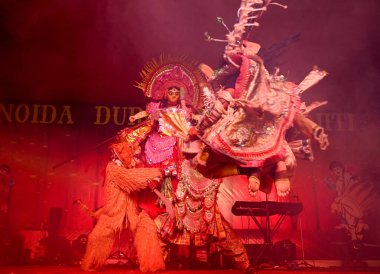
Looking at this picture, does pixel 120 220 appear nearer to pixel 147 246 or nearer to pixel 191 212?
pixel 147 246

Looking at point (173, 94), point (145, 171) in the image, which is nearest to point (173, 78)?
point (173, 94)

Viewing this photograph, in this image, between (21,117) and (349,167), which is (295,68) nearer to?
(349,167)

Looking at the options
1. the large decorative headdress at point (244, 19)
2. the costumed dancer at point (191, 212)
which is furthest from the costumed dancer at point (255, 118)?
the costumed dancer at point (191, 212)

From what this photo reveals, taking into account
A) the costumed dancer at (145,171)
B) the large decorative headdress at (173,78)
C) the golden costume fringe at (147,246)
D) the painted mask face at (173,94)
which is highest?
the large decorative headdress at (173,78)

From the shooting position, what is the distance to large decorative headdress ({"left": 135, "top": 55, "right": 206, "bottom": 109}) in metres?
5.88

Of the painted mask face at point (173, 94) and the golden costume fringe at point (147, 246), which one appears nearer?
the golden costume fringe at point (147, 246)

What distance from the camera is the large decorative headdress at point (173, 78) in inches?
231

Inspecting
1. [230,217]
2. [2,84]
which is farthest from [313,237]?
[2,84]

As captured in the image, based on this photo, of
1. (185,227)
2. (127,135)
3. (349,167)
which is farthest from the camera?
(349,167)

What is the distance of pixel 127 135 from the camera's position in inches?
223

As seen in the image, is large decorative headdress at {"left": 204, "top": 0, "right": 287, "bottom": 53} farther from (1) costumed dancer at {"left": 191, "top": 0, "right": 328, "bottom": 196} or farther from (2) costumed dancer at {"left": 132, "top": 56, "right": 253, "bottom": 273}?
(2) costumed dancer at {"left": 132, "top": 56, "right": 253, "bottom": 273}

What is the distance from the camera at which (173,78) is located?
19.5 ft

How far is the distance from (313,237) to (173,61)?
169 inches

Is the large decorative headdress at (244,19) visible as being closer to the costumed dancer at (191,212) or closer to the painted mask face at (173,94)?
the costumed dancer at (191,212)
